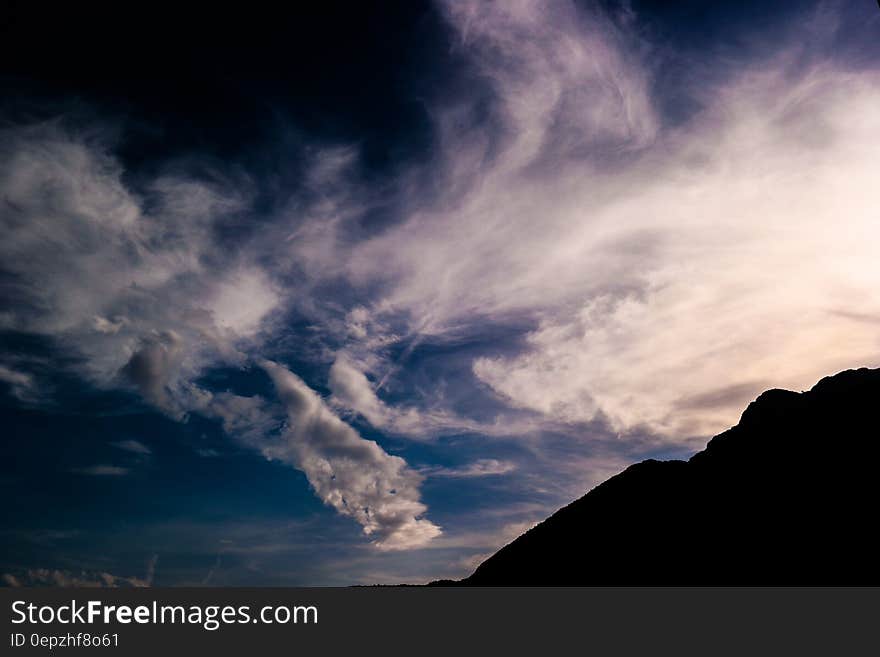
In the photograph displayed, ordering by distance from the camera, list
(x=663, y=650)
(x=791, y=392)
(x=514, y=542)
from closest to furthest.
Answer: (x=663, y=650), (x=791, y=392), (x=514, y=542)

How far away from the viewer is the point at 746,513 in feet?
210

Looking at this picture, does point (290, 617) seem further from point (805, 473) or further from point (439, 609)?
point (805, 473)

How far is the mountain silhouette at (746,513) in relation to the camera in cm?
5362

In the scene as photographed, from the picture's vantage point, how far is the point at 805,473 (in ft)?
205


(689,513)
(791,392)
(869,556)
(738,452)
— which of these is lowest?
(869,556)

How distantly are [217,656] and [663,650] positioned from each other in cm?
2000

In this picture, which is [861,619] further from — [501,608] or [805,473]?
[805,473]

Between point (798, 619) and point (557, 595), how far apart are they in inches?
517

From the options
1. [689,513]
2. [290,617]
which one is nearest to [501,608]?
[290,617]

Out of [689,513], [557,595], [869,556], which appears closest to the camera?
[557,595]

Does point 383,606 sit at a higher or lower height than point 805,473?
lower

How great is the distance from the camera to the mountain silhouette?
53625 mm

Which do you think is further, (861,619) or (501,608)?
(501,608)

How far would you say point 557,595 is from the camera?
1284 inches
